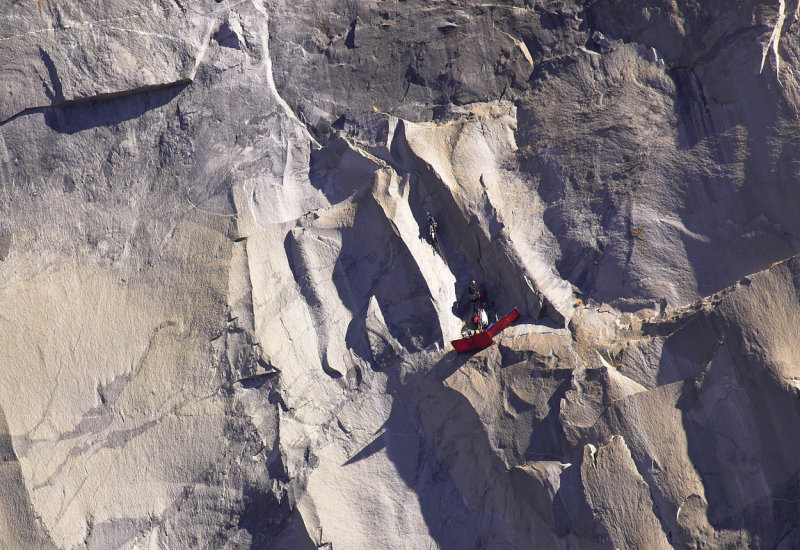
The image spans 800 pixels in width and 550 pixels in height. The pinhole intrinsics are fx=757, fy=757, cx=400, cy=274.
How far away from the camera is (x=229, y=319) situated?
7.50 metres

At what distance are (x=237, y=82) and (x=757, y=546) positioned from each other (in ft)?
21.8

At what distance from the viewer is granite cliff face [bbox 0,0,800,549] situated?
259 inches

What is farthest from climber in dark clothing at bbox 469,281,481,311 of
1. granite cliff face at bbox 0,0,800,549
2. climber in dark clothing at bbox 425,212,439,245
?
climber in dark clothing at bbox 425,212,439,245

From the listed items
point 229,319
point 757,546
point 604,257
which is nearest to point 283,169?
point 229,319

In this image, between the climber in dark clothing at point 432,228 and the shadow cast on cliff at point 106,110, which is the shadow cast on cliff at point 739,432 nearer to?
the climber in dark clothing at point 432,228

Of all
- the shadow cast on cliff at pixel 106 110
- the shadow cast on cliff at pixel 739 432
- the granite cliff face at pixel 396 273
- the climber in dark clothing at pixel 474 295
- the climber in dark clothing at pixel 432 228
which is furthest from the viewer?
the shadow cast on cliff at pixel 106 110

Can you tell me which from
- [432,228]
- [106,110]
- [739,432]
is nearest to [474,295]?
[432,228]

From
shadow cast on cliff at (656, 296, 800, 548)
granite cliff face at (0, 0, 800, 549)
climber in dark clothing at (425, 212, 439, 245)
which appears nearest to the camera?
shadow cast on cliff at (656, 296, 800, 548)

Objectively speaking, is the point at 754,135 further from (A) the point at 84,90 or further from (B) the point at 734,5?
(A) the point at 84,90

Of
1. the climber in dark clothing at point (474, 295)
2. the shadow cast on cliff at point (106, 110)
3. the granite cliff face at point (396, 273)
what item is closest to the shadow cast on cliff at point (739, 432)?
the granite cliff face at point (396, 273)

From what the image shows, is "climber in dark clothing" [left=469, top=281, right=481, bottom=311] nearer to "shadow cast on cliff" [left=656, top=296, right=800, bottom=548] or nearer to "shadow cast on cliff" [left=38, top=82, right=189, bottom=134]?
"shadow cast on cliff" [left=656, top=296, right=800, bottom=548]

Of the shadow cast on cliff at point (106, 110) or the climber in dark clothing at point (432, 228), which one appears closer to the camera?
the climber in dark clothing at point (432, 228)

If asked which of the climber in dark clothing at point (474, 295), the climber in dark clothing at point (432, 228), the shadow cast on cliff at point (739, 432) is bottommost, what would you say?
the shadow cast on cliff at point (739, 432)

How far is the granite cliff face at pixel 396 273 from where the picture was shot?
6.57 meters
